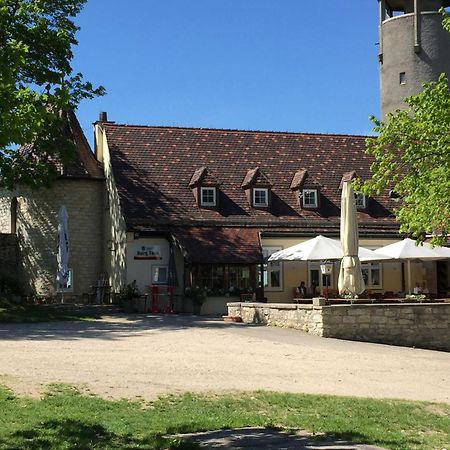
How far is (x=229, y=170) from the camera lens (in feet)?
122

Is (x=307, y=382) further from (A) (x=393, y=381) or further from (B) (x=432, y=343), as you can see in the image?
(B) (x=432, y=343)

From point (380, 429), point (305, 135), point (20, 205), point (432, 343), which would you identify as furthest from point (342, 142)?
point (380, 429)

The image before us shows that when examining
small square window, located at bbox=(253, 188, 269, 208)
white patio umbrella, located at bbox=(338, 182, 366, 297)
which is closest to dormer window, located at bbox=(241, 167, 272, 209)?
small square window, located at bbox=(253, 188, 269, 208)

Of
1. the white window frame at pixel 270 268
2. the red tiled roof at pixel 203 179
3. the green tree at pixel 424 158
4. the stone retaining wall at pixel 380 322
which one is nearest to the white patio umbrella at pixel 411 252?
the stone retaining wall at pixel 380 322

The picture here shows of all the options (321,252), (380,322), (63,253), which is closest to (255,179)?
(321,252)

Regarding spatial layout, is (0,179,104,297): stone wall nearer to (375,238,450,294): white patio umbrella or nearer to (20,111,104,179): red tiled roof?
(20,111,104,179): red tiled roof

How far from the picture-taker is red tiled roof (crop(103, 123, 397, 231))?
34.5 metres

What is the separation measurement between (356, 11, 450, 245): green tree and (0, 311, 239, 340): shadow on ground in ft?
22.1

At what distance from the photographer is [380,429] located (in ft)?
31.0

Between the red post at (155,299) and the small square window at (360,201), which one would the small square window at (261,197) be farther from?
the red post at (155,299)

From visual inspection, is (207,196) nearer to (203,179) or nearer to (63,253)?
(203,179)

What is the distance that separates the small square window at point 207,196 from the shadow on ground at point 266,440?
86.6 ft

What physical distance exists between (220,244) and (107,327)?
10278mm

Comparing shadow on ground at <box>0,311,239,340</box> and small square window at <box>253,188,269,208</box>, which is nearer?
shadow on ground at <box>0,311,239,340</box>
